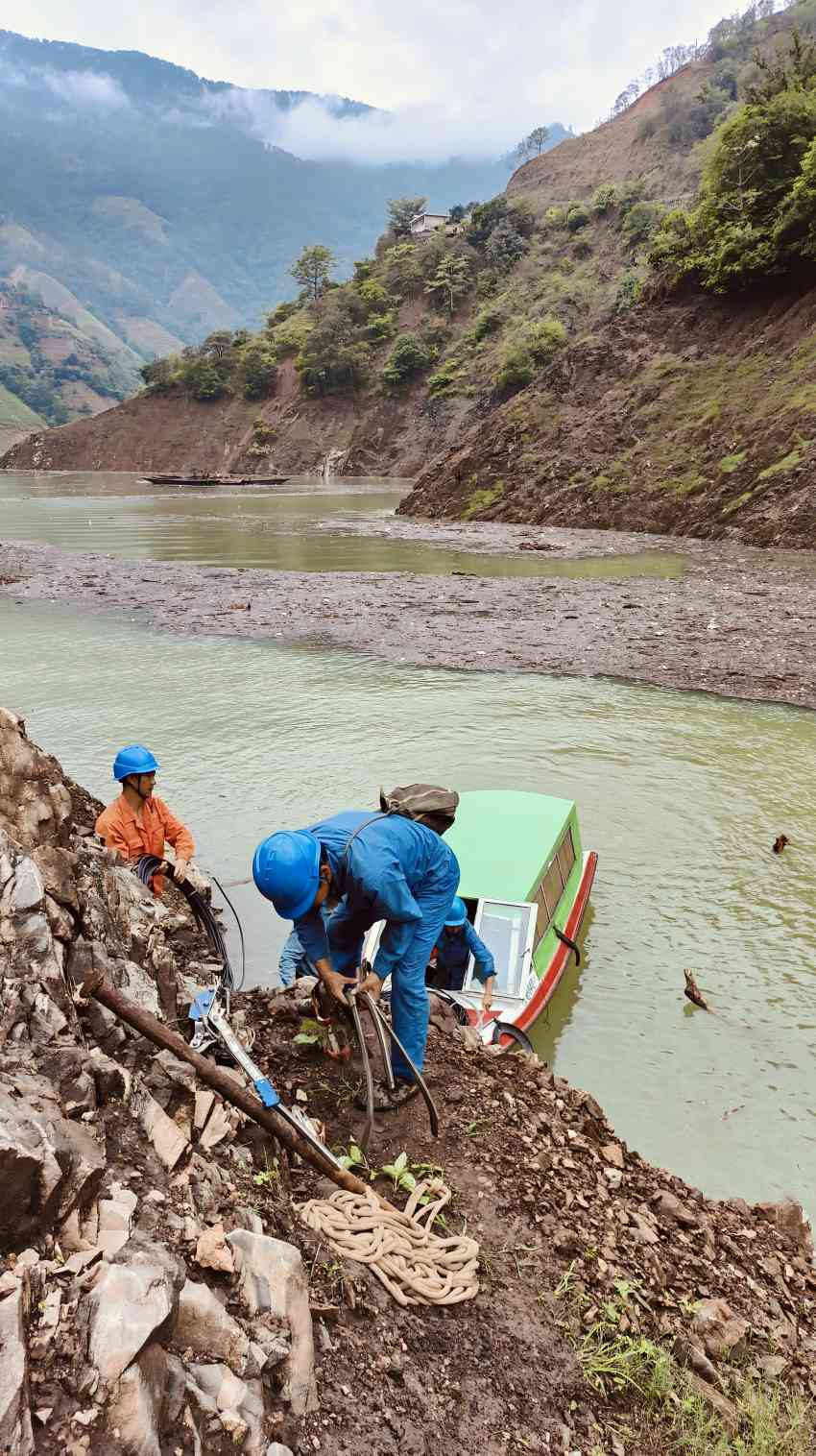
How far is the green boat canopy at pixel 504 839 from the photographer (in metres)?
7.83

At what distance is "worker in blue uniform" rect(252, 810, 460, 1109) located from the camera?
440 centimetres

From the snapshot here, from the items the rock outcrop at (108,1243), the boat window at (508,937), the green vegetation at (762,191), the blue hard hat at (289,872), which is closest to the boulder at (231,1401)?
the rock outcrop at (108,1243)

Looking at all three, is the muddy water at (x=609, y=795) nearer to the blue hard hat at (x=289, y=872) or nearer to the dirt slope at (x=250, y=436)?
the blue hard hat at (x=289, y=872)

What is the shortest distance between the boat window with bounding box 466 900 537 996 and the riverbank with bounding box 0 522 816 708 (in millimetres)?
9626

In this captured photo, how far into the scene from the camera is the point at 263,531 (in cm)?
4188

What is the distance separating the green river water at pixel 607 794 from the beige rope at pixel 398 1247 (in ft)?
8.82

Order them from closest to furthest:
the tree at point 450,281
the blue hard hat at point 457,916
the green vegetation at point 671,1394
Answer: the green vegetation at point 671,1394 → the blue hard hat at point 457,916 → the tree at point 450,281

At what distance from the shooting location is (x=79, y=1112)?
3.18 metres

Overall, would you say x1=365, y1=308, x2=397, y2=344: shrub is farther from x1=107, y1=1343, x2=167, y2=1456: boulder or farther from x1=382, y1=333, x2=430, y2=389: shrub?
x1=107, y1=1343, x2=167, y2=1456: boulder

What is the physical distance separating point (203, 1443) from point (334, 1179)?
1531 mm

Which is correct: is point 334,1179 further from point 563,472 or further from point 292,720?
point 563,472

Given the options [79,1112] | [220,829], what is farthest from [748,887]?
[79,1112]

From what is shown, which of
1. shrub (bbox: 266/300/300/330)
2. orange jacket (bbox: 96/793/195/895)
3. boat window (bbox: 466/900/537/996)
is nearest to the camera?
orange jacket (bbox: 96/793/195/895)

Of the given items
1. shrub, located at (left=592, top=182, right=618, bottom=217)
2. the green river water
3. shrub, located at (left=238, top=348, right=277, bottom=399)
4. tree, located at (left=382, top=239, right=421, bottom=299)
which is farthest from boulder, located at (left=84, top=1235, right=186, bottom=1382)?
tree, located at (left=382, top=239, right=421, bottom=299)
